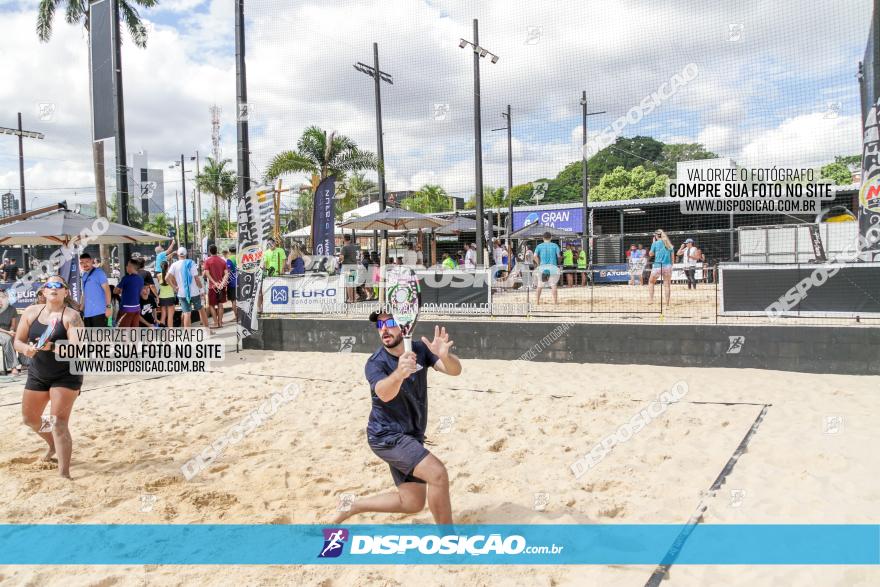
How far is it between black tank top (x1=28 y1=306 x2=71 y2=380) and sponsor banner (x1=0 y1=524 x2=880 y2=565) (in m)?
1.28

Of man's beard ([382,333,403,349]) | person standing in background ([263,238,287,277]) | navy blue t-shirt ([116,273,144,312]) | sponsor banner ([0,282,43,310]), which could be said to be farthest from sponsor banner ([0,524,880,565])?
person standing in background ([263,238,287,277])

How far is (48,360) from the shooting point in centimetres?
473

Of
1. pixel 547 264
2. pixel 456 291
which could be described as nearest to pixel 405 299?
pixel 456 291

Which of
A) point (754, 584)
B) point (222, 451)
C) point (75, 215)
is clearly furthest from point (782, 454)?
point (75, 215)

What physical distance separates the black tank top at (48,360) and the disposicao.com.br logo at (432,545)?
2733 mm

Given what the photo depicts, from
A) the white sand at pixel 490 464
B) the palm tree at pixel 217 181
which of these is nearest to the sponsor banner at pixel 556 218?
the white sand at pixel 490 464

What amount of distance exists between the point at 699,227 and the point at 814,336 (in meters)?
19.8

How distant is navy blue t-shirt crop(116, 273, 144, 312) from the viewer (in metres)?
10.1

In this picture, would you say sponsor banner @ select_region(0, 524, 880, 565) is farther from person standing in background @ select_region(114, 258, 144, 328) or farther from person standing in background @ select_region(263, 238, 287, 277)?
person standing in background @ select_region(263, 238, 287, 277)

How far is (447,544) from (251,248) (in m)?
7.59

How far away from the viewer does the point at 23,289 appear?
34.1ft

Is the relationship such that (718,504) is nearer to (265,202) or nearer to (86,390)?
(86,390)

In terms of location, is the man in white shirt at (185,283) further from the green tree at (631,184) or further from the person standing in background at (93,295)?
the green tree at (631,184)

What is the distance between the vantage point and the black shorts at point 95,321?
8595 millimetres
